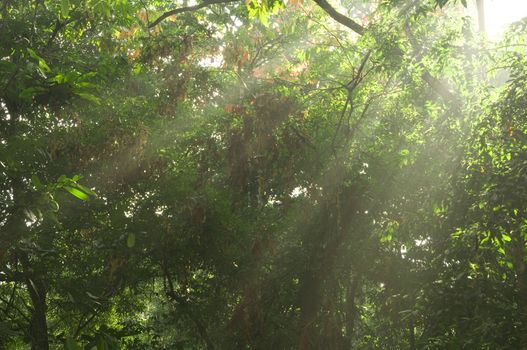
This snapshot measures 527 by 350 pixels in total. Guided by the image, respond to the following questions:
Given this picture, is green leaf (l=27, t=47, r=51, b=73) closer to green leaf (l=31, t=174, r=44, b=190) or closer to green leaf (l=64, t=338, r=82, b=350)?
green leaf (l=31, t=174, r=44, b=190)

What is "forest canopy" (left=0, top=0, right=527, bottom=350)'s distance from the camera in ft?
16.6

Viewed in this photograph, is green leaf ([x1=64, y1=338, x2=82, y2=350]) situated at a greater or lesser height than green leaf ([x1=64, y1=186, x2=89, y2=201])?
lesser

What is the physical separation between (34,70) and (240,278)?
7.44 meters

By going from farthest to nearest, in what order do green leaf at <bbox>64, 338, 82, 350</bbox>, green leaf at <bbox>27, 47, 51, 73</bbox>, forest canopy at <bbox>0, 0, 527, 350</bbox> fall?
forest canopy at <bbox>0, 0, 527, 350</bbox>
green leaf at <bbox>64, 338, 82, 350</bbox>
green leaf at <bbox>27, 47, 51, 73</bbox>

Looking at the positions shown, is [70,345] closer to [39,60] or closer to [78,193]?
[78,193]

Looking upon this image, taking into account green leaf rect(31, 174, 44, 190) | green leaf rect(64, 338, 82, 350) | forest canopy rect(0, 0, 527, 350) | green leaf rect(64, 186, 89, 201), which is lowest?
green leaf rect(64, 338, 82, 350)

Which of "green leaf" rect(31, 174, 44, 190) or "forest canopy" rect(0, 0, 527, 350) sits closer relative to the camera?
"green leaf" rect(31, 174, 44, 190)

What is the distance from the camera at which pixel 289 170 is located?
6426 millimetres

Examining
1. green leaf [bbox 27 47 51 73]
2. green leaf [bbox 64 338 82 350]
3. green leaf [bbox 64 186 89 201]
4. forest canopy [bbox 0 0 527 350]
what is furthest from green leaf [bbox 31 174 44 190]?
forest canopy [bbox 0 0 527 350]

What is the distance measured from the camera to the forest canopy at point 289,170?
505cm

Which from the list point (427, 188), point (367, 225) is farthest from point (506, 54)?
point (367, 225)

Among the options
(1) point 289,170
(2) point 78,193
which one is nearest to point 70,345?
(2) point 78,193

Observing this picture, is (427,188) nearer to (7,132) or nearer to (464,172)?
(464,172)

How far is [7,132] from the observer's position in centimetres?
770
